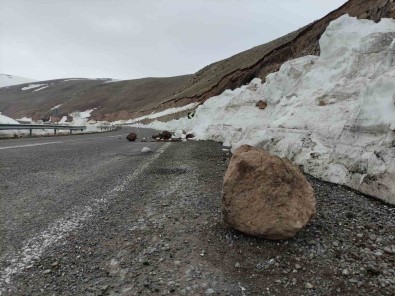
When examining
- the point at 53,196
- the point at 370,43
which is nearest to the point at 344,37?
the point at 370,43

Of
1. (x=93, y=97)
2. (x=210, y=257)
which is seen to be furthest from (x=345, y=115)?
(x=93, y=97)

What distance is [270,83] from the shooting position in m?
17.4

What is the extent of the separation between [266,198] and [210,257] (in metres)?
0.97

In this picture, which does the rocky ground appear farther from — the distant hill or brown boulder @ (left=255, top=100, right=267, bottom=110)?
the distant hill

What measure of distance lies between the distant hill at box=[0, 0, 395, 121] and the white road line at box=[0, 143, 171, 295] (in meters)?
30.9

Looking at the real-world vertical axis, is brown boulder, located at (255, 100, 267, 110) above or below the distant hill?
below

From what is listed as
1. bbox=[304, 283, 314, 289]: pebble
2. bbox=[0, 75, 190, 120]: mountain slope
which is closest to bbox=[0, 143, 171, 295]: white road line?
bbox=[304, 283, 314, 289]: pebble

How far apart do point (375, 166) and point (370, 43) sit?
209 inches

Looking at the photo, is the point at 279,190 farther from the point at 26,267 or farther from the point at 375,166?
the point at 26,267

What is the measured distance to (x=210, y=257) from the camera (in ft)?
12.2

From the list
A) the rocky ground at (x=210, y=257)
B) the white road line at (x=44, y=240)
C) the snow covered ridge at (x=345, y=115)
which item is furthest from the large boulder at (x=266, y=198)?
the white road line at (x=44, y=240)

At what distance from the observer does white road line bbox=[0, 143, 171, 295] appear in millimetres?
3336

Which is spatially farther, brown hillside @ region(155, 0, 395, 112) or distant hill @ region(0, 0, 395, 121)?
distant hill @ region(0, 0, 395, 121)

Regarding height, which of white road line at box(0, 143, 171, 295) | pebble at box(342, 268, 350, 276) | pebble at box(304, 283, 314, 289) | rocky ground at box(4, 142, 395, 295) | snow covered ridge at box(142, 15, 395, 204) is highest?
snow covered ridge at box(142, 15, 395, 204)
